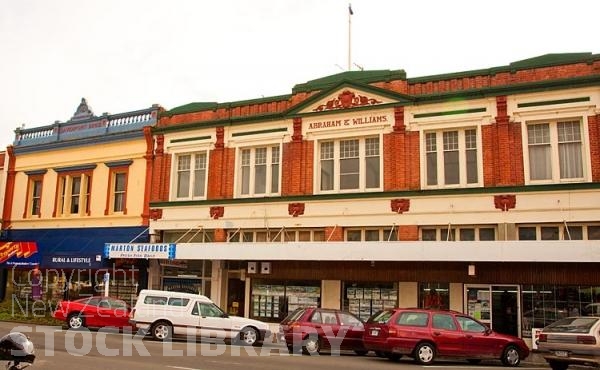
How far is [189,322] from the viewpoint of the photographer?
19.8 meters

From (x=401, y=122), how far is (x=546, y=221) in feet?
20.9

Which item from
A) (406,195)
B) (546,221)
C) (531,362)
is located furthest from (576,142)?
(531,362)

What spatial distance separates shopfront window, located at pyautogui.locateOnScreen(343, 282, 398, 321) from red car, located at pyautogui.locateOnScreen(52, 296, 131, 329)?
841 cm

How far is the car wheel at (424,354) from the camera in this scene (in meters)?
15.5

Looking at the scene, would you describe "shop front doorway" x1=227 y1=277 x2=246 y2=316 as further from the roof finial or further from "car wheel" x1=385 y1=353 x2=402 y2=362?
the roof finial

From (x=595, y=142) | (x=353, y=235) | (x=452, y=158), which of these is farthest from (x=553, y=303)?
(x=353, y=235)

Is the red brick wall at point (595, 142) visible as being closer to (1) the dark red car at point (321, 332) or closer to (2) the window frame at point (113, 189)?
(1) the dark red car at point (321, 332)

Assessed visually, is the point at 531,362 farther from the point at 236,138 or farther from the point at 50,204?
the point at 50,204

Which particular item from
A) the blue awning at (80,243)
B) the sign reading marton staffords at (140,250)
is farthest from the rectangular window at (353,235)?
the blue awning at (80,243)

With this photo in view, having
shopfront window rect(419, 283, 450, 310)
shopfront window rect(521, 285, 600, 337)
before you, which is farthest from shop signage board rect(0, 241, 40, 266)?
shopfront window rect(521, 285, 600, 337)

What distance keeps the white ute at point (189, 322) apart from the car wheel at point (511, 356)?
7.62 metres

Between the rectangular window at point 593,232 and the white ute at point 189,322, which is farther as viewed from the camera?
the rectangular window at point 593,232

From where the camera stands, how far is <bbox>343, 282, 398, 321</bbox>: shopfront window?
22.5 metres

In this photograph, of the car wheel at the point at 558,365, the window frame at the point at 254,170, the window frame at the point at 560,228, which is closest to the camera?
the car wheel at the point at 558,365
